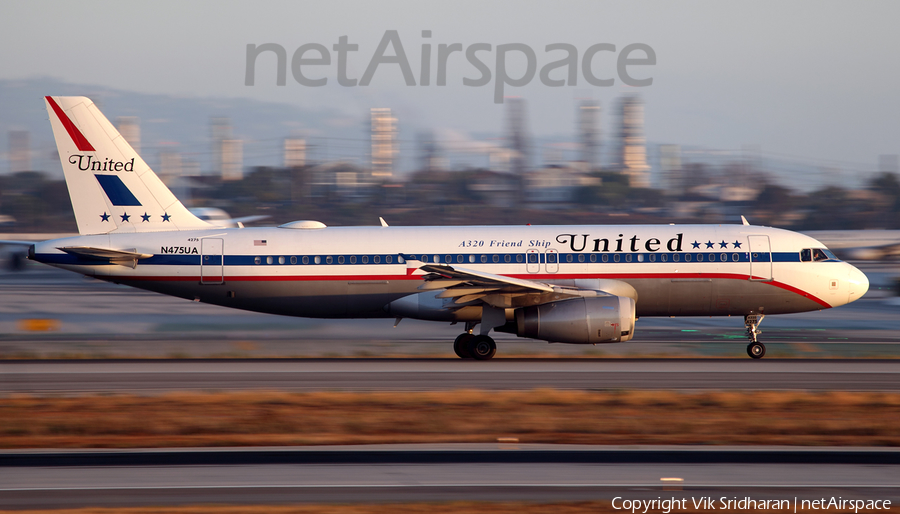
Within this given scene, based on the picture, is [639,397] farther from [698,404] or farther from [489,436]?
[489,436]

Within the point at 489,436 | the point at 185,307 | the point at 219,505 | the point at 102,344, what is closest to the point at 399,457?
the point at 489,436

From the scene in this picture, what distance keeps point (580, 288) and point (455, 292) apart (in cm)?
361

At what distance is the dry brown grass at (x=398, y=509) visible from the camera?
987 cm

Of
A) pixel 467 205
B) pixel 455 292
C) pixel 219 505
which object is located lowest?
pixel 219 505

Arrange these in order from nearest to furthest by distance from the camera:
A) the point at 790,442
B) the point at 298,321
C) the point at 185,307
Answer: the point at 790,442
the point at 298,321
the point at 185,307

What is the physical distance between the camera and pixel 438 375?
69.2 feet

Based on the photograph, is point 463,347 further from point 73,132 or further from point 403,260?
point 73,132

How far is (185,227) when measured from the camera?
25.5m

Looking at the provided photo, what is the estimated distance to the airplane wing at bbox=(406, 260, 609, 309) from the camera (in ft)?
74.1

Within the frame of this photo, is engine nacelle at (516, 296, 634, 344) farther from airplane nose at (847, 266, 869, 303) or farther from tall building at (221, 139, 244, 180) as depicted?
tall building at (221, 139, 244, 180)

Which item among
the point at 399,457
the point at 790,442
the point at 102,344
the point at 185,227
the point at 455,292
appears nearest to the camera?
the point at 399,457

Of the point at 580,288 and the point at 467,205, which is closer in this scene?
the point at 580,288

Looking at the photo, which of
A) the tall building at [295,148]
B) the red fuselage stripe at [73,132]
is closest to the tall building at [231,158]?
the tall building at [295,148]

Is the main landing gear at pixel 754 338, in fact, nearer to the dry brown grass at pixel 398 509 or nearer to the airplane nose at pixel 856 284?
the airplane nose at pixel 856 284
